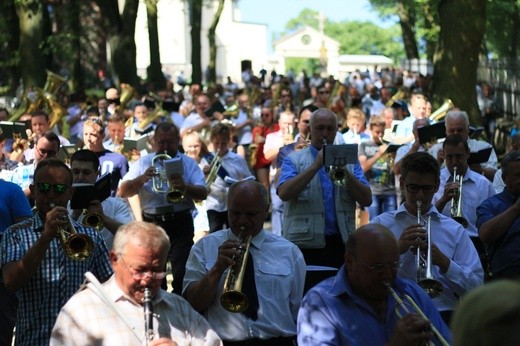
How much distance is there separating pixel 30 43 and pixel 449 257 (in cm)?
2095

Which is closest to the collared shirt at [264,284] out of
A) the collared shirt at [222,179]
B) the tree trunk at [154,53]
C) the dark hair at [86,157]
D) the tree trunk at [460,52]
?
the dark hair at [86,157]

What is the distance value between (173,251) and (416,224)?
438 cm

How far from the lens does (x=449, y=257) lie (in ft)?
24.1

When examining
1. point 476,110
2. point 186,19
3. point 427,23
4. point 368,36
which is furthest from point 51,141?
point 368,36

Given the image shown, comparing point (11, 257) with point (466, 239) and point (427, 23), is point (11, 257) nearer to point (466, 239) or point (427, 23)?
point (466, 239)

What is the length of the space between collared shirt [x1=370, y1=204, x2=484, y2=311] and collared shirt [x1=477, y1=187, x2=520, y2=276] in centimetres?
78

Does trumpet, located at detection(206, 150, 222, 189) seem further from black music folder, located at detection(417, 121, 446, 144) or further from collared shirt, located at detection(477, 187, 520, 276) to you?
collared shirt, located at detection(477, 187, 520, 276)

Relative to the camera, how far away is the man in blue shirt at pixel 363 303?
18.8ft

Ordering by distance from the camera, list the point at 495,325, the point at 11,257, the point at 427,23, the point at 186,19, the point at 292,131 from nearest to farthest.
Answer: the point at 495,325 → the point at 11,257 → the point at 292,131 → the point at 427,23 → the point at 186,19

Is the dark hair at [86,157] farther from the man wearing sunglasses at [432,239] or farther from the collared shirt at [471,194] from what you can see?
the man wearing sunglasses at [432,239]

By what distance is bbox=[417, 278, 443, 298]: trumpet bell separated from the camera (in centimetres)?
705

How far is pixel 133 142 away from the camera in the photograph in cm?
1370

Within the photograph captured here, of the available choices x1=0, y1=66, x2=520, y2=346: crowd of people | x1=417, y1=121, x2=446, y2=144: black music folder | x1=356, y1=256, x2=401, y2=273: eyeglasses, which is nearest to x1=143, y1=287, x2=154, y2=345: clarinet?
x1=0, y1=66, x2=520, y2=346: crowd of people

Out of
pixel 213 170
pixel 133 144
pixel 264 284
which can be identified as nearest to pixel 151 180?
pixel 213 170
